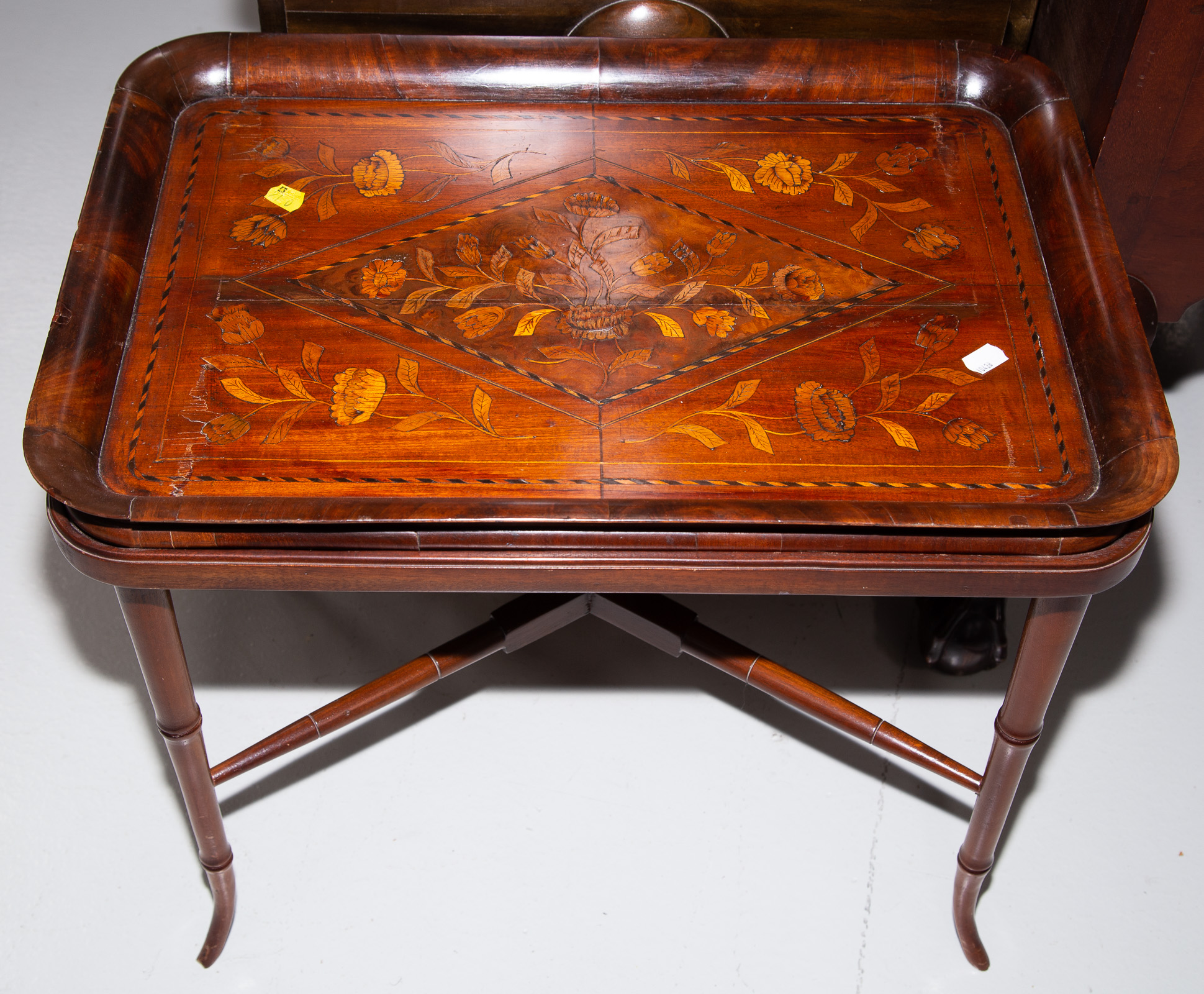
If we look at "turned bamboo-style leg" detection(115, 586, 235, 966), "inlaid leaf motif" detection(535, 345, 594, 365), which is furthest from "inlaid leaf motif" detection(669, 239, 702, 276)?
"turned bamboo-style leg" detection(115, 586, 235, 966)

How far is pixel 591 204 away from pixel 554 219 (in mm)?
62

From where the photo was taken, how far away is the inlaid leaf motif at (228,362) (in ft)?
5.68

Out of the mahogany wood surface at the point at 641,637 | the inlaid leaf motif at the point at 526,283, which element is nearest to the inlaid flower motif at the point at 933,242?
the inlaid leaf motif at the point at 526,283

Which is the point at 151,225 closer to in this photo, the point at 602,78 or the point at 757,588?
the point at 602,78

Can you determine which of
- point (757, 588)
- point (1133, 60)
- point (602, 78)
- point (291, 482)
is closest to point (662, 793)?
point (757, 588)

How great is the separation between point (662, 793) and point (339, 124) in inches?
47.3

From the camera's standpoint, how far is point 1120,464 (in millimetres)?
1597

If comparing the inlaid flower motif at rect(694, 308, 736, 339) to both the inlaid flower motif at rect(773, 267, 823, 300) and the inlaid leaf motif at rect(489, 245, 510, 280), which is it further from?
the inlaid leaf motif at rect(489, 245, 510, 280)

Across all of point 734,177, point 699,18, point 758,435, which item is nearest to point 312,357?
point 758,435

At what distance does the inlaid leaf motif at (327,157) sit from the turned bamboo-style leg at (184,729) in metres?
0.70

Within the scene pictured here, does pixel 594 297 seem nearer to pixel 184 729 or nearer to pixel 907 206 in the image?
pixel 907 206

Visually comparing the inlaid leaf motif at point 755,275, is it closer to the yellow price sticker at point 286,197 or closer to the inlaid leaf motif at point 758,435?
the inlaid leaf motif at point 758,435

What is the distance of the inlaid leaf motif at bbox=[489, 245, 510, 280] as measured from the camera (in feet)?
6.12

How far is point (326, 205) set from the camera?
194cm
